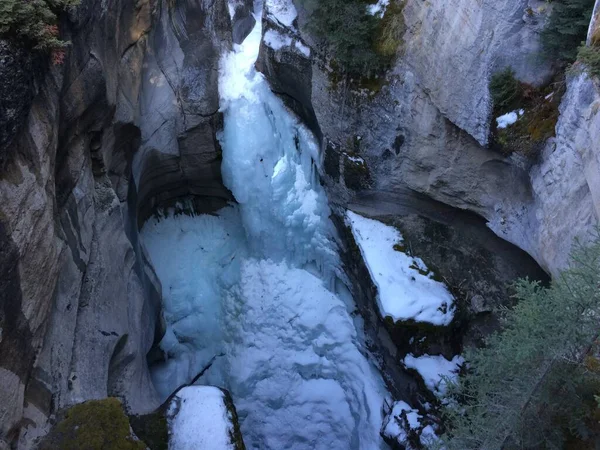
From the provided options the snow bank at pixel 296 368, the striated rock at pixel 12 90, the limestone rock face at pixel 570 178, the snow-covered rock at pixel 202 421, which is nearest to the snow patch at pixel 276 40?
the snow bank at pixel 296 368

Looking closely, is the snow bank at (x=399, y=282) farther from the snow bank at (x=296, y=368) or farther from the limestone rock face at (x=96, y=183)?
the limestone rock face at (x=96, y=183)

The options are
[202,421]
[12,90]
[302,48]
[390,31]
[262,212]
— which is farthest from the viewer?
[262,212]

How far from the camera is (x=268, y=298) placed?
1270 cm

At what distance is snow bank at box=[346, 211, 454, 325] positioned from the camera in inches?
384

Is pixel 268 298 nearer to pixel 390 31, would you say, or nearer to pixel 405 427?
pixel 405 427

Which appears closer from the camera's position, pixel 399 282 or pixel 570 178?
pixel 570 178

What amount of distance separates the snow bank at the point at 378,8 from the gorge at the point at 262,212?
87 centimetres

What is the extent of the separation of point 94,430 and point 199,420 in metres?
2.75

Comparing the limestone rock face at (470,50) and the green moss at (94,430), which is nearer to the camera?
the green moss at (94,430)

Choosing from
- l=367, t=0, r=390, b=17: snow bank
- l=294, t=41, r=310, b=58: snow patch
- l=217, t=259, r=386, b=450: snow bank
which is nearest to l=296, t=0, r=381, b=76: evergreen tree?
l=367, t=0, r=390, b=17: snow bank

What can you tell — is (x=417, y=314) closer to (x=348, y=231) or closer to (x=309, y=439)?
(x=348, y=231)

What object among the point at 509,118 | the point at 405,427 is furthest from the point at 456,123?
the point at 405,427

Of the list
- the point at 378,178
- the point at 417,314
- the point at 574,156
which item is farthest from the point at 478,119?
the point at 417,314

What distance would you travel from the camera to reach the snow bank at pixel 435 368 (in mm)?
9469
